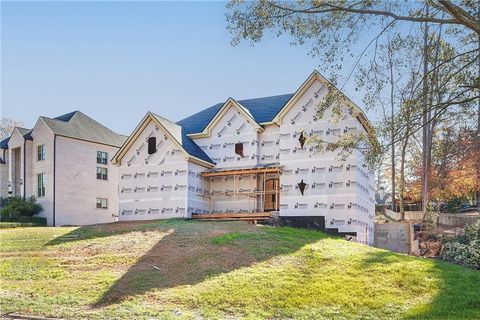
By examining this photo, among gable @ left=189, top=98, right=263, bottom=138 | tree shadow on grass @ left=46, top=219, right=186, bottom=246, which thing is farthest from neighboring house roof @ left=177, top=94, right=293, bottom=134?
tree shadow on grass @ left=46, top=219, right=186, bottom=246

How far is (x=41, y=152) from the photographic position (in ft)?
119

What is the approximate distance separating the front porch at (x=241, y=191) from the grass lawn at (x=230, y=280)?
7.44m

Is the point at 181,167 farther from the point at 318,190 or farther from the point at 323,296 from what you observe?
the point at 323,296

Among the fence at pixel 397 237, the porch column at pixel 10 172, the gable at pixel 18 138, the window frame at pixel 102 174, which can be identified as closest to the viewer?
the fence at pixel 397 237

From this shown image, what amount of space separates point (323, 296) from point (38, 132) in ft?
101

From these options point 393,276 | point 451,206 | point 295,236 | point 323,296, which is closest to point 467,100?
point 393,276

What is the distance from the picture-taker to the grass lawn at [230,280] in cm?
1141

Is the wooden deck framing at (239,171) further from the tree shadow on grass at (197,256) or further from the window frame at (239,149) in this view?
the tree shadow on grass at (197,256)

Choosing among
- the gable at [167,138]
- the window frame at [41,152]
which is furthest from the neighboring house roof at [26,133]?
the gable at [167,138]

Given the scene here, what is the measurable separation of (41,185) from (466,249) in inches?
1188

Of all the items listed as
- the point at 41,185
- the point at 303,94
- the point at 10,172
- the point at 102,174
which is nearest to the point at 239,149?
the point at 303,94

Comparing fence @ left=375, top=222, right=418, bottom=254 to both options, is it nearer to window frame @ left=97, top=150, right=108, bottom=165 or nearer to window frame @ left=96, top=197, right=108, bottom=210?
window frame @ left=96, top=197, right=108, bottom=210

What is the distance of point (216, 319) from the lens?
10.8 metres

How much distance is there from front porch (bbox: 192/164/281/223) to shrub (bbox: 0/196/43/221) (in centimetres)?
1420
